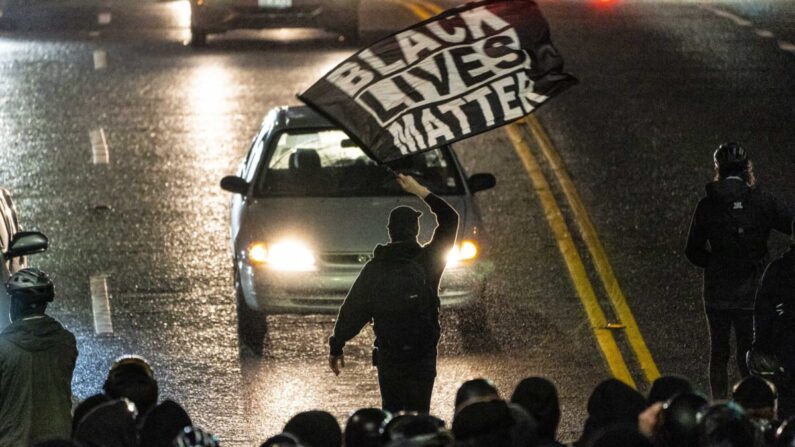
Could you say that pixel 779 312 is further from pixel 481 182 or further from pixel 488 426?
pixel 481 182

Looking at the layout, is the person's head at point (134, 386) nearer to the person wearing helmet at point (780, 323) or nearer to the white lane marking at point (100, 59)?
the person wearing helmet at point (780, 323)

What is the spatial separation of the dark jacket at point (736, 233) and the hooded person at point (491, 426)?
4641 millimetres

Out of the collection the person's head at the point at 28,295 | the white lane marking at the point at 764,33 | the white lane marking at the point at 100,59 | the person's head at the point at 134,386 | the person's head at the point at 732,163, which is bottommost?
the person's head at the point at 134,386

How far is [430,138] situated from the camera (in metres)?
8.48

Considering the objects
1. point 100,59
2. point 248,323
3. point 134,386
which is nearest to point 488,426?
point 134,386

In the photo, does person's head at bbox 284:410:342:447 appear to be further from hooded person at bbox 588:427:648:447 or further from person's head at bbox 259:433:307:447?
hooded person at bbox 588:427:648:447

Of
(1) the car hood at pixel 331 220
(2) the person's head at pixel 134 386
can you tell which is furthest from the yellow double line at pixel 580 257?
(2) the person's head at pixel 134 386

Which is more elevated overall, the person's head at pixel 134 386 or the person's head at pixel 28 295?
the person's head at pixel 28 295

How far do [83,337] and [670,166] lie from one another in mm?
8041

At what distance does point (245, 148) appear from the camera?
19703 mm

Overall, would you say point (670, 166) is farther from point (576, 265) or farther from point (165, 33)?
point (165, 33)

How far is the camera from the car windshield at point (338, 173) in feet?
45.3

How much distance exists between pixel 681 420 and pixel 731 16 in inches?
903

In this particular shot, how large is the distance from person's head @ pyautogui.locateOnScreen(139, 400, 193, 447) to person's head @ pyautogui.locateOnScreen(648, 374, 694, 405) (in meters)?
1.84
